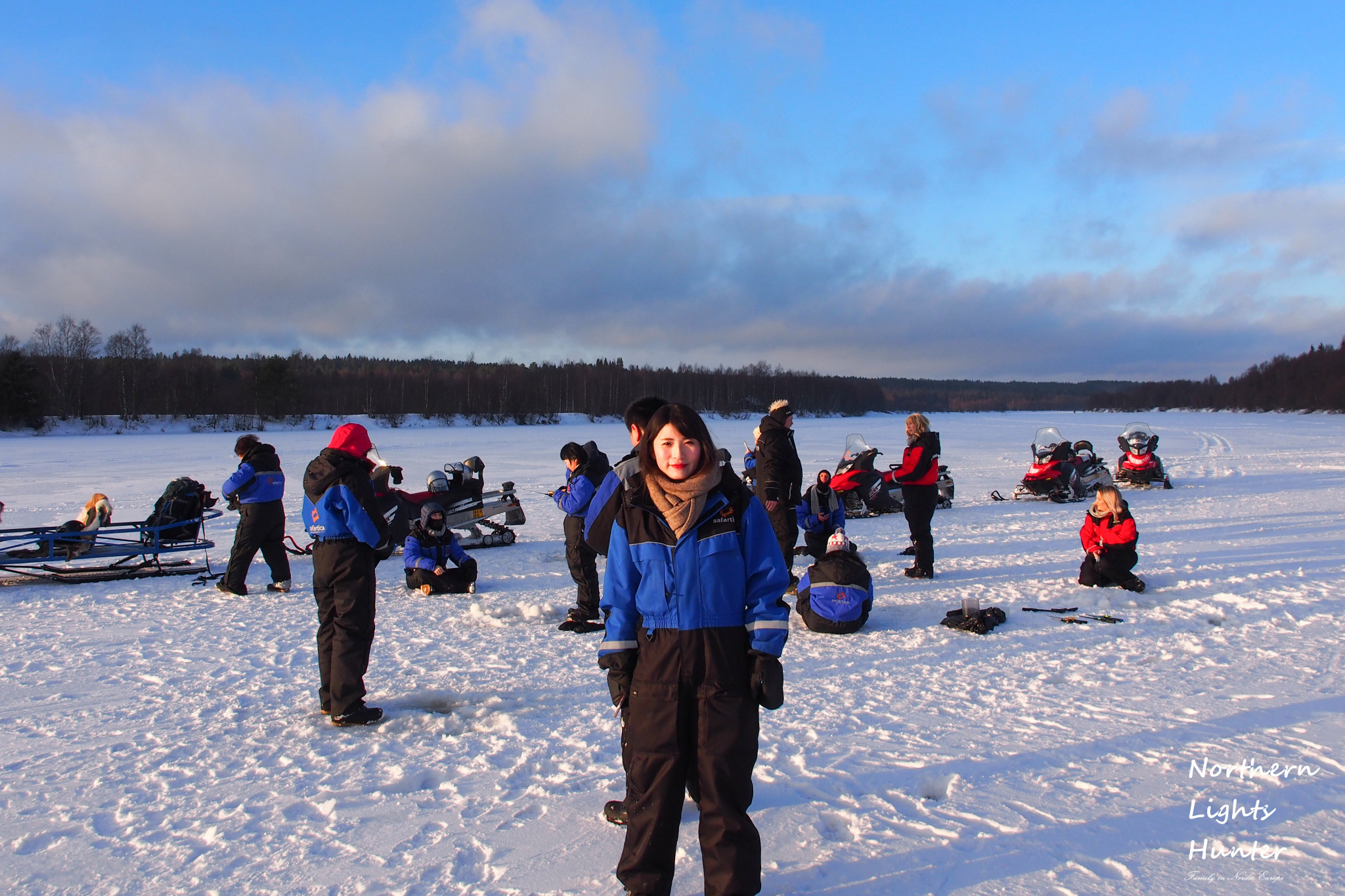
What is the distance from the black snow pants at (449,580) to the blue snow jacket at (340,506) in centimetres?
301

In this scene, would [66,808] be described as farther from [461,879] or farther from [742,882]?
[742,882]

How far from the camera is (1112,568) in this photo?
6488 mm

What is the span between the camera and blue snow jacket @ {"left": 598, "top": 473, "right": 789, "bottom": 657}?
7.48ft

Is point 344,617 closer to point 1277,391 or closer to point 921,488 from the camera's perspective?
point 921,488

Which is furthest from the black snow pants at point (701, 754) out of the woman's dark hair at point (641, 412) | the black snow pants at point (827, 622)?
the black snow pants at point (827, 622)

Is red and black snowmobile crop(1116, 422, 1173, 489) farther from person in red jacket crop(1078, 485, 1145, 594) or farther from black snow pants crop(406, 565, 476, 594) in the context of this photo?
black snow pants crop(406, 565, 476, 594)

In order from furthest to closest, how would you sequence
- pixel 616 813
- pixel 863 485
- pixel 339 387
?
1. pixel 339 387
2. pixel 863 485
3. pixel 616 813

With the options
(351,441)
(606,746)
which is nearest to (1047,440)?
(606,746)

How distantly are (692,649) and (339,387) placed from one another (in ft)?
247

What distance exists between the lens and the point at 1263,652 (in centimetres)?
486

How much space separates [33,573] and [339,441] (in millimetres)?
5856

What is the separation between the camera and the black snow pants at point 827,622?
5379 millimetres

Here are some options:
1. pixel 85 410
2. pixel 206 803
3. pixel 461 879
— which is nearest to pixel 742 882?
pixel 461 879

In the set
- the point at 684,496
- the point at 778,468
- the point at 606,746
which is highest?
the point at 684,496
